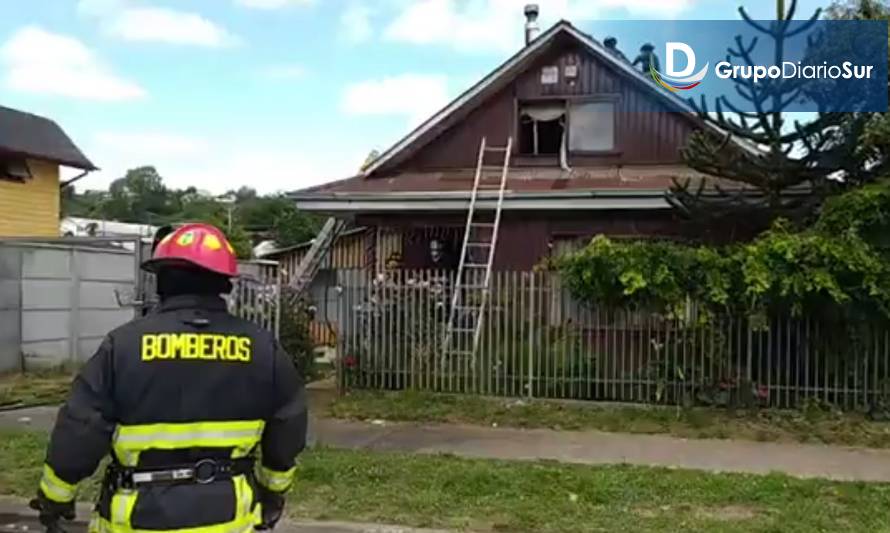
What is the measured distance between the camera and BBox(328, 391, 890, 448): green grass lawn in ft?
30.4

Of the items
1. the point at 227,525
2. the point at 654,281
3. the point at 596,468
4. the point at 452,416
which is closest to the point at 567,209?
the point at 654,281

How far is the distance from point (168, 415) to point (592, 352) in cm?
844

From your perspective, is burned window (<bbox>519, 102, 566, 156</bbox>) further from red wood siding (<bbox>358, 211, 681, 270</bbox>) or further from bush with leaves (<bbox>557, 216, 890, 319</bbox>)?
bush with leaves (<bbox>557, 216, 890, 319</bbox>)

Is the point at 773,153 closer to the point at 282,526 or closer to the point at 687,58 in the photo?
the point at 687,58

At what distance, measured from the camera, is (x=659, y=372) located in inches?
412

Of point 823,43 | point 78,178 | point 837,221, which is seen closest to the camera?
point 837,221

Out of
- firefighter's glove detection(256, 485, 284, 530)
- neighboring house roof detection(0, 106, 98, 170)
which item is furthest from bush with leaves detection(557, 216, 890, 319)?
neighboring house roof detection(0, 106, 98, 170)

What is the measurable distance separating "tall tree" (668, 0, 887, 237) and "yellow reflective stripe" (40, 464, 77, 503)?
31.7ft

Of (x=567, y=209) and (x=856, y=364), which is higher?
(x=567, y=209)

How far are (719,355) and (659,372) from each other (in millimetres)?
684

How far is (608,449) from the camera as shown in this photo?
864 centimetres

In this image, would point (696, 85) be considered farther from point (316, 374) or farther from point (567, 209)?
point (316, 374)

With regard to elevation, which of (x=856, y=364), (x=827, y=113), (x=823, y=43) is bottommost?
(x=856, y=364)

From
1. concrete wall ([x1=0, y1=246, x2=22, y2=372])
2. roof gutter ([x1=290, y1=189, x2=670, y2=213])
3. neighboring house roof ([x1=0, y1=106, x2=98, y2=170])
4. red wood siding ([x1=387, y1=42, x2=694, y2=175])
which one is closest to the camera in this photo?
roof gutter ([x1=290, y1=189, x2=670, y2=213])
